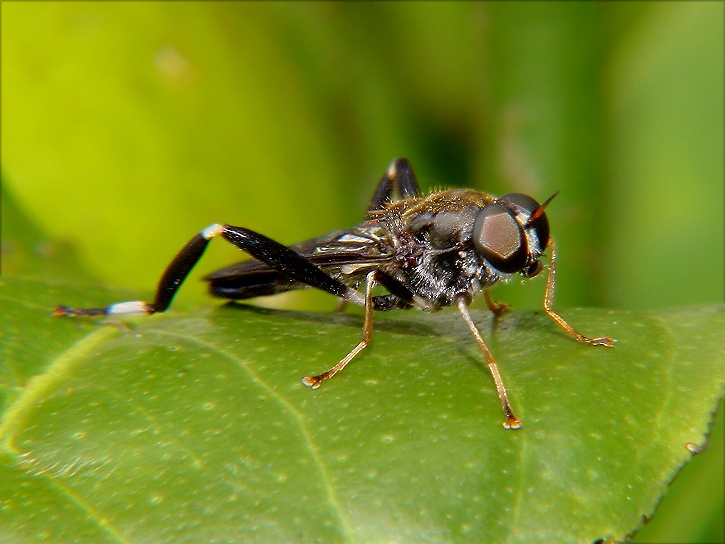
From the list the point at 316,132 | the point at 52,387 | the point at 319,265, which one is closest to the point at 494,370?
the point at 319,265

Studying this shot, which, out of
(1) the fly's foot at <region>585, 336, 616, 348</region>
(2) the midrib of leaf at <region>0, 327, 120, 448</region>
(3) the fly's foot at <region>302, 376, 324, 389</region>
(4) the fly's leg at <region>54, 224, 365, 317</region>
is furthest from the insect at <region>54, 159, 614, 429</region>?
(3) the fly's foot at <region>302, 376, 324, 389</region>

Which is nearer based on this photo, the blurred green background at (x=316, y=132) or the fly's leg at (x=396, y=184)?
the blurred green background at (x=316, y=132)

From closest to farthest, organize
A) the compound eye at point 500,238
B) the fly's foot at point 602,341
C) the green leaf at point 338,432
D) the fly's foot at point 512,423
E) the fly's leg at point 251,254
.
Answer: the green leaf at point 338,432 < the fly's foot at point 512,423 < the fly's foot at point 602,341 < the fly's leg at point 251,254 < the compound eye at point 500,238

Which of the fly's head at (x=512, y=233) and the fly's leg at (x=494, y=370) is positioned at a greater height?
the fly's head at (x=512, y=233)

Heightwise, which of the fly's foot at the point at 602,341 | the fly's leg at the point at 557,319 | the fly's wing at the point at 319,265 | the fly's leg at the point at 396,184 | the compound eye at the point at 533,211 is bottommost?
the fly's foot at the point at 602,341

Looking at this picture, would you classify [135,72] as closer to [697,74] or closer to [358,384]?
[358,384]

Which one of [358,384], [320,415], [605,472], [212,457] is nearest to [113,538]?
[212,457]

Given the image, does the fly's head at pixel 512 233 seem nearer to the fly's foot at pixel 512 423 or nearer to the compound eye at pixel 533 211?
the compound eye at pixel 533 211

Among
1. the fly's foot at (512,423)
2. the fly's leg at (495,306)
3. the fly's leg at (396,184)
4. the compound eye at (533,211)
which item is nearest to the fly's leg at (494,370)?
the fly's foot at (512,423)
